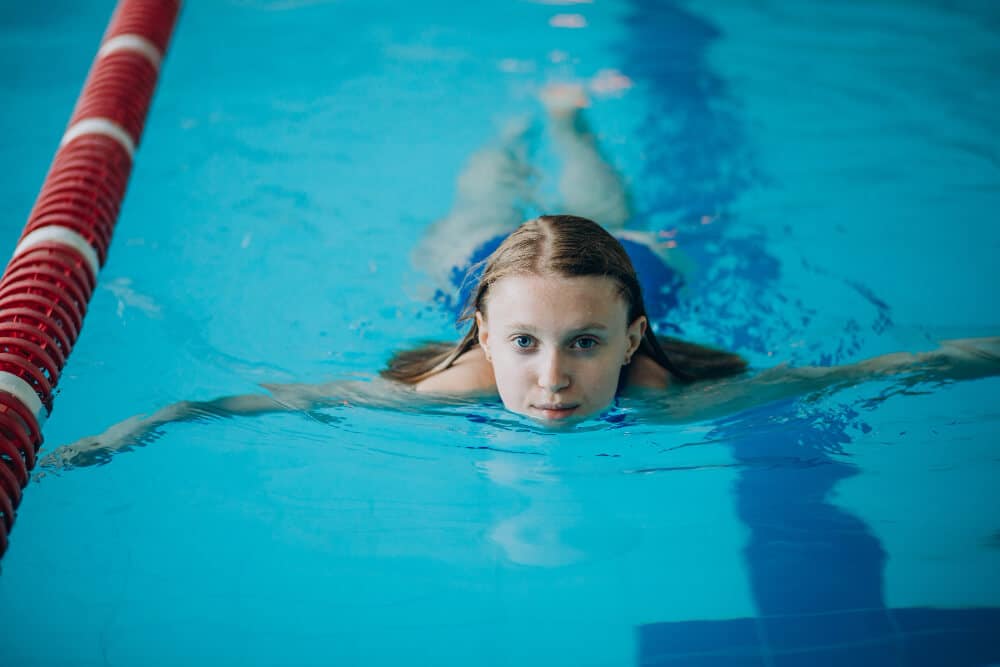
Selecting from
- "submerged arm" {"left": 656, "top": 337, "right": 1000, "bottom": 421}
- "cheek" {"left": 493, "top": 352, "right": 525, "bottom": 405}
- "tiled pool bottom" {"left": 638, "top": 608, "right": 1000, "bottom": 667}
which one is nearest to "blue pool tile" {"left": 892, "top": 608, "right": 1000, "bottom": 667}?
"tiled pool bottom" {"left": 638, "top": 608, "right": 1000, "bottom": 667}

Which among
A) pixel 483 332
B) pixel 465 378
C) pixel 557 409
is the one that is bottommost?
pixel 465 378

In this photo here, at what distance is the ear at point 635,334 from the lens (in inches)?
107

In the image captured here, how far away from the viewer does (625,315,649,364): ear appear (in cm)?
272

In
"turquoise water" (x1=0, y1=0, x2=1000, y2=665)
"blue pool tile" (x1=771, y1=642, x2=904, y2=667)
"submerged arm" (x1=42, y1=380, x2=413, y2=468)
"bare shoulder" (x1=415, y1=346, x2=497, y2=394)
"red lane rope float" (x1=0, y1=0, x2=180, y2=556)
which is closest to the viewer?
"blue pool tile" (x1=771, y1=642, x2=904, y2=667)

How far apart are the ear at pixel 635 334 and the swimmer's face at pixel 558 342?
53 millimetres

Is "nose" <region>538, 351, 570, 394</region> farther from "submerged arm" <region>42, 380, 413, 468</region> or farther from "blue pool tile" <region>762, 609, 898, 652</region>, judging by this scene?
"blue pool tile" <region>762, 609, 898, 652</region>

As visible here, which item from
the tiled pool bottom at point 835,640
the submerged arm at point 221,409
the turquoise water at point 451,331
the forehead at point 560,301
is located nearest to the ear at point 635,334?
the forehead at point 560,301

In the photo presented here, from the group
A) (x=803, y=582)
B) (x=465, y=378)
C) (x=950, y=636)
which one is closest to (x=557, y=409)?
(x=465, y=378)

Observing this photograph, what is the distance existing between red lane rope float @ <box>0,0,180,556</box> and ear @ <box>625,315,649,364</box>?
156cm

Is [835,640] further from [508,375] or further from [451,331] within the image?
[451,331]

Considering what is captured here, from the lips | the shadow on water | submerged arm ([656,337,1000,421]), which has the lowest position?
the shadow on water

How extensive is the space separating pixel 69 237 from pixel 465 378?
52.0 inches

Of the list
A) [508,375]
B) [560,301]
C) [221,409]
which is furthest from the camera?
[221,409]

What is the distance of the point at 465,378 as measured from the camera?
2.95 m
